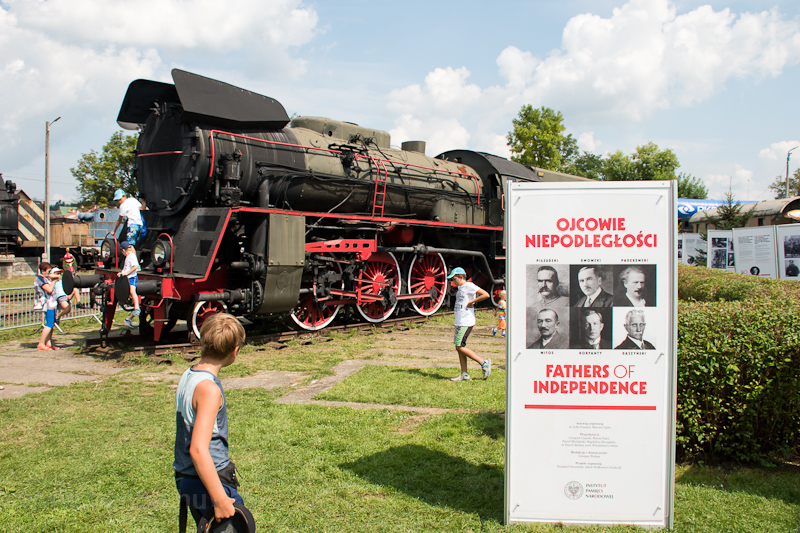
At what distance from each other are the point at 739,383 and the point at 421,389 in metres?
3.18

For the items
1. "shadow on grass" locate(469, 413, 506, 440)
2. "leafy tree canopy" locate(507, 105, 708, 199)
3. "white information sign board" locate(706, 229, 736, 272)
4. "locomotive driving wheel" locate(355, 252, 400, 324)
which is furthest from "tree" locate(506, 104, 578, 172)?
"shadow on grass" locate(469, 413, 506, 440)

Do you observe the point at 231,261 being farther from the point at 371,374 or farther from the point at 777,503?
the point at 777,503

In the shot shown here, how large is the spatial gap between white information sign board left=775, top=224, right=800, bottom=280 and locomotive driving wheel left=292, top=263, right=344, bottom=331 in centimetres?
961

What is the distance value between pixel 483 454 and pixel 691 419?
1584 millimetres

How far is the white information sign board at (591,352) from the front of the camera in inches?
130

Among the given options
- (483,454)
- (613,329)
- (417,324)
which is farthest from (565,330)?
(417,324)

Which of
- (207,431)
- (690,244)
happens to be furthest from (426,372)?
(690,244)

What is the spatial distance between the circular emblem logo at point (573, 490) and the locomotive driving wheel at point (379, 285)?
741cm

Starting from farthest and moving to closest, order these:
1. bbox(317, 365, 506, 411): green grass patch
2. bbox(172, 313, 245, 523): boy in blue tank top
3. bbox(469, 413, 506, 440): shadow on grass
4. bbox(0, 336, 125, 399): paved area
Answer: bbox(0, 336, 125, 399): paved area
bbox(317, 365, 506, 411): green grass patch
bbox(469, 413, 506, 440): shadow on grass
bbox(172, 313, 245, 523): boy in blue tank top

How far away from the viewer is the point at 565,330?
3.34 metres

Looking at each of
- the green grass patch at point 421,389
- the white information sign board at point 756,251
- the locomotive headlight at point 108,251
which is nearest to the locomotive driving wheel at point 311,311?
the green grass patch at point 421,389

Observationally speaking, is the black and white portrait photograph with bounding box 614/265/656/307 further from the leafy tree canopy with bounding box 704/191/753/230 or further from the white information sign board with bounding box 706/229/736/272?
the leafy tree canopy with bounding box 704/191/753/230

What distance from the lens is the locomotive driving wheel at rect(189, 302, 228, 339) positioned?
8.51 m

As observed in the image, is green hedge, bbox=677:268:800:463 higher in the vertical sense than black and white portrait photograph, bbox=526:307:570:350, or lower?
lower
